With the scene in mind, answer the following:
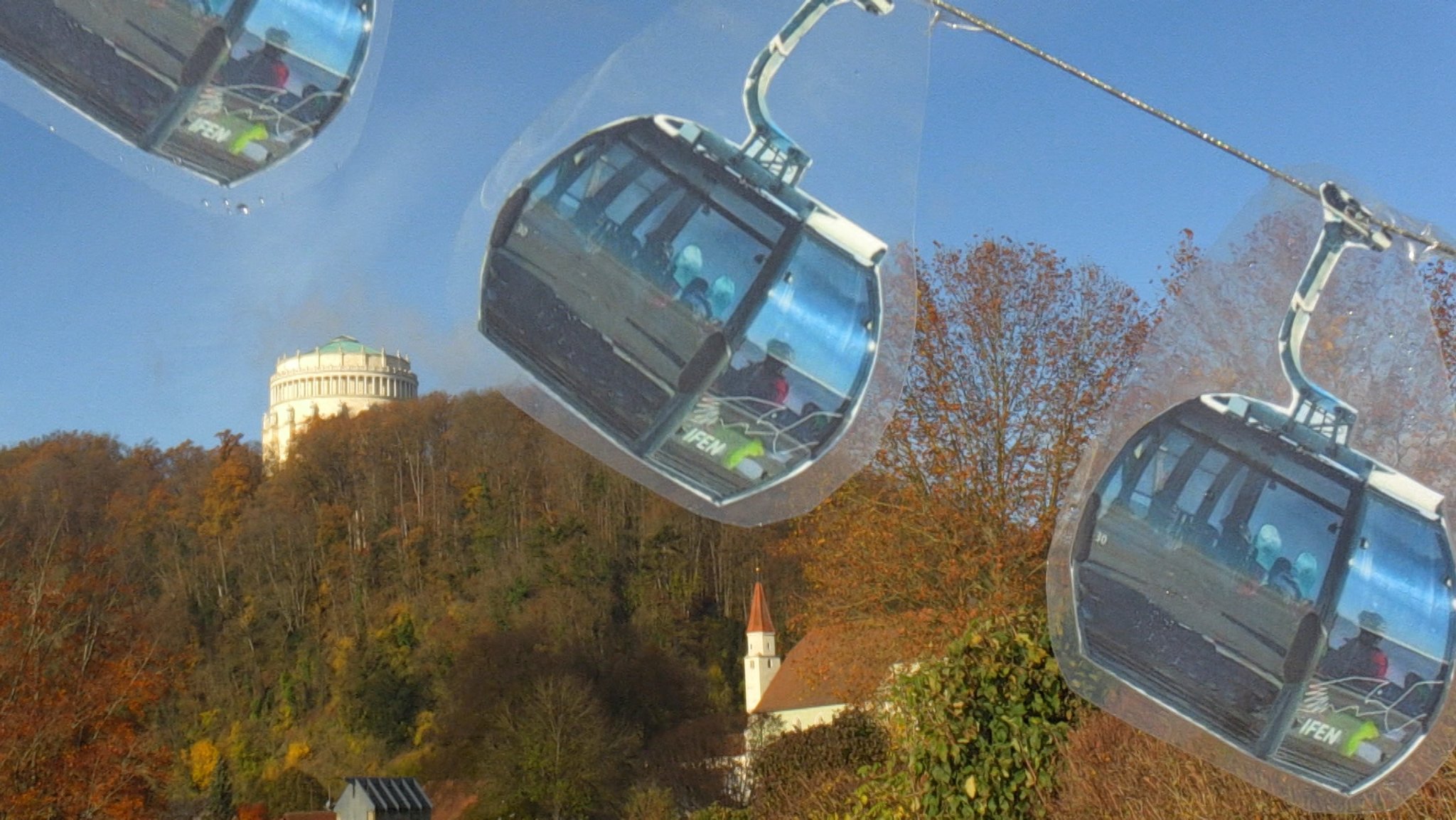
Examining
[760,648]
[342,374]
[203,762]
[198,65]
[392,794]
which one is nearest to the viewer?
[198,65]

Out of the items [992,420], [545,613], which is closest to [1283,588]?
[992,420]

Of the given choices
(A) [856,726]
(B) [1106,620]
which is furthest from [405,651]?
(B) [1106,620]

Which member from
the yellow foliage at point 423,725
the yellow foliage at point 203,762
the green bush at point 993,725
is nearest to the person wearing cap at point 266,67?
the green bush at point 993,725

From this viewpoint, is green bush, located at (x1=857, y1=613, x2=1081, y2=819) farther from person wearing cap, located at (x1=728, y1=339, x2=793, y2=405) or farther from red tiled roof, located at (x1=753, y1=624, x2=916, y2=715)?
red tiled roof, located at (x1=753, y1=624, x2=916, y2=715)

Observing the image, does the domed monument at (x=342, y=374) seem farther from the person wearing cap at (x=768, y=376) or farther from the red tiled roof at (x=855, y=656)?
the red tiled roof at (x=855, y=656)

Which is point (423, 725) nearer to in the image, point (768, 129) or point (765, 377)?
point (765, 377)

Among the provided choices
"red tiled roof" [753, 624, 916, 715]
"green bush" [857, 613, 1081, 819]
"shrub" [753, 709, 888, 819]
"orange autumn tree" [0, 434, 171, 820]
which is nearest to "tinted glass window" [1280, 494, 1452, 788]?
"green bush" [857, 613, 1081, 819]
